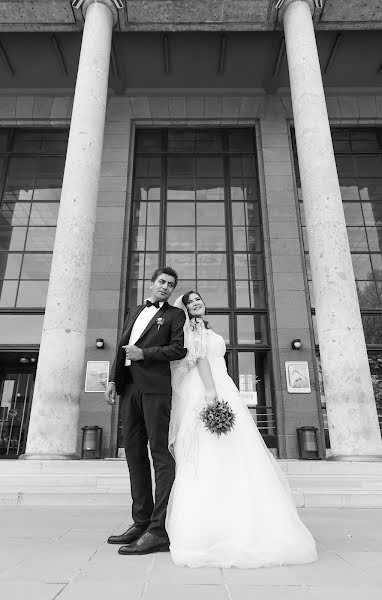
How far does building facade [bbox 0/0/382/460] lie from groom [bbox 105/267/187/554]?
16.3 ft

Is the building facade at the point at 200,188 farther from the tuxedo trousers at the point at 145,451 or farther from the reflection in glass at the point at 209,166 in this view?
the tuxedo trousers at the point at 145,451

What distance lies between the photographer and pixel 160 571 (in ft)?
7.52

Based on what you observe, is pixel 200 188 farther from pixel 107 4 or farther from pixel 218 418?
pixel 218 418

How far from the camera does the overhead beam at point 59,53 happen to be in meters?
14.0

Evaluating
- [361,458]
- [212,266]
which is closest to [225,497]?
[361,458]

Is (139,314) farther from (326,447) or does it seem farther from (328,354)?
(326,447)

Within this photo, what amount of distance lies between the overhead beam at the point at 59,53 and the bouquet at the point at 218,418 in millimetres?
15504

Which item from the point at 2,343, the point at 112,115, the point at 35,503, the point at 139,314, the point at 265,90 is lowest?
the point at 35,503

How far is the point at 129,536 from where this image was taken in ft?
9.80

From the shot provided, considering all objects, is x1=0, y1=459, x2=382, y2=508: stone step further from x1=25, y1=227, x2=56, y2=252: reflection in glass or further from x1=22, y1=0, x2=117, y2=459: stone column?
x1=25, y1=227, x2=56, y2=252: reflection in glass

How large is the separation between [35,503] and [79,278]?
4.50 meters

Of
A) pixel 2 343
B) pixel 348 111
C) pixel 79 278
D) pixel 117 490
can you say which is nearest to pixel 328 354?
pixel 117 490

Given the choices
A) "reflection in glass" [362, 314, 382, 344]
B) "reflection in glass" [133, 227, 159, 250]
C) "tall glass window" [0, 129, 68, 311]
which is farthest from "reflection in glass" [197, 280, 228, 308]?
"tall glass window" [0, 129, 68, 311]

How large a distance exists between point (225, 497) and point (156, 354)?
1.10 metres
